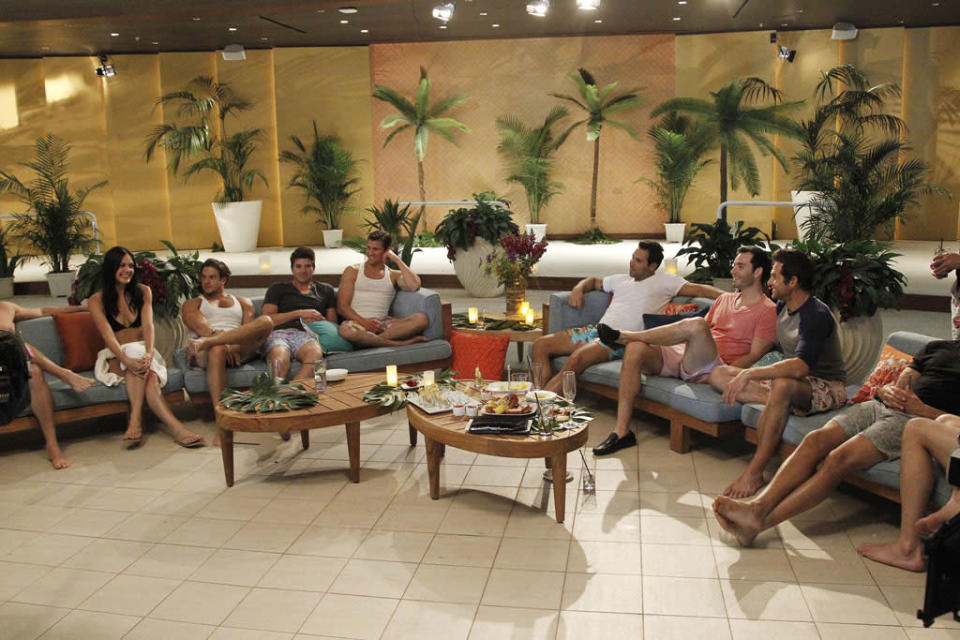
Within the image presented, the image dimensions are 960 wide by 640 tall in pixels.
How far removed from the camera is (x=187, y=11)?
35.6 feet

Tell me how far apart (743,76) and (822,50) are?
1242 mm

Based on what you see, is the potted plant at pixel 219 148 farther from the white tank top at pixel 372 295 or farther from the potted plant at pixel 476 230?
the white tank top at pixel 372 295

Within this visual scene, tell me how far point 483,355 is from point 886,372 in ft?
8.67

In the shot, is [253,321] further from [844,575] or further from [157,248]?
[157,248]

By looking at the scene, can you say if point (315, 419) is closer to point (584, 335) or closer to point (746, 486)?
point (584, 335)

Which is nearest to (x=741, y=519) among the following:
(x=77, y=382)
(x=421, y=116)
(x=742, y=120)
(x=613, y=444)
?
(x=613, y=444)

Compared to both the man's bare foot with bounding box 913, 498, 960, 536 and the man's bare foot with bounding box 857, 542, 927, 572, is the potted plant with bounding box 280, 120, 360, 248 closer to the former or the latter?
the man's bare foot with bounding box 857, 542, 927, 572

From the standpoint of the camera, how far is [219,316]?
5.39 m

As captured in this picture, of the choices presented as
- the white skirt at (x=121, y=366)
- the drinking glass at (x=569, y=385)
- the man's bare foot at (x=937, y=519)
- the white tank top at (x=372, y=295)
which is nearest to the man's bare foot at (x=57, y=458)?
the white skirt at (x=121, y=366)

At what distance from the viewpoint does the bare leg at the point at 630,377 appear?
15.6 ft

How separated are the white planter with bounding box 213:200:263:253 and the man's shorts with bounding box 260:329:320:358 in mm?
8961

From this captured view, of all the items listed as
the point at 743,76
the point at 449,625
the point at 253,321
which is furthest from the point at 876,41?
the point at 449,625

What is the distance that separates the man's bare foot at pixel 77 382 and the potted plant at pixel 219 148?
9283mm

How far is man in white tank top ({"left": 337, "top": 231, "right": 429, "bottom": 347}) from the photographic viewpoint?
5.82m
